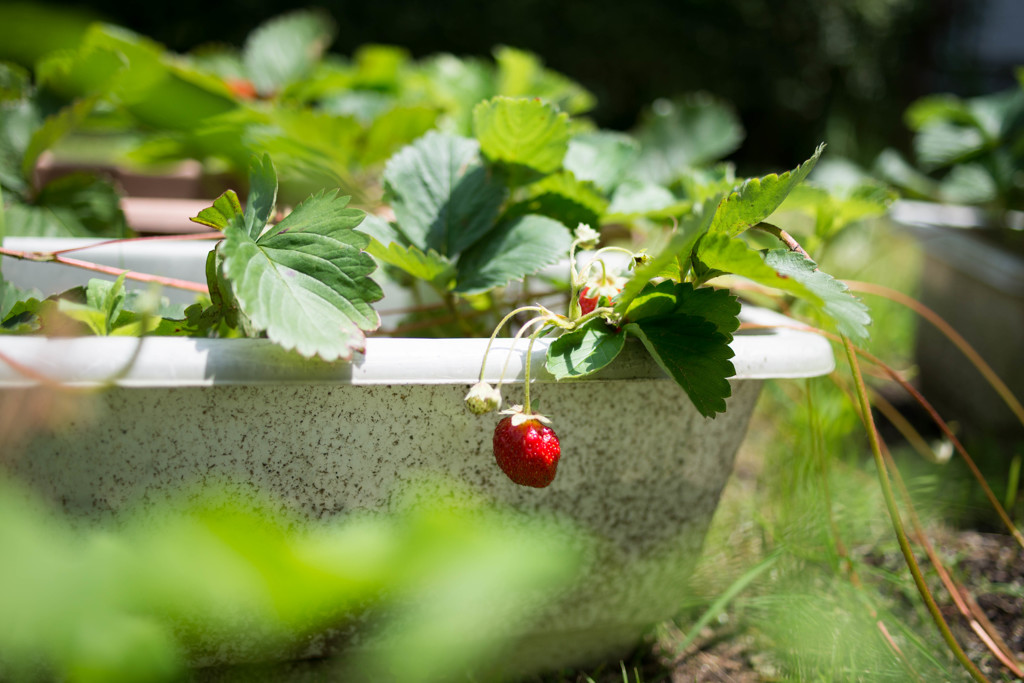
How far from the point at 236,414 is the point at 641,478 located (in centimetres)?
34

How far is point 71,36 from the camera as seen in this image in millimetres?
231

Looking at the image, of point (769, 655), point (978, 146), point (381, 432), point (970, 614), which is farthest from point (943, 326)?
point (978, 146)

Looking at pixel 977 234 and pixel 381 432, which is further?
pixel 977 234

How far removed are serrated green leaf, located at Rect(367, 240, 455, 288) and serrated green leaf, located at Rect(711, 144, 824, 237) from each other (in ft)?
0.74

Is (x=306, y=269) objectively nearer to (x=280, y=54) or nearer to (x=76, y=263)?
(x=76, y=263)

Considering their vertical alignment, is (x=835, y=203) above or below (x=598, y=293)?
above

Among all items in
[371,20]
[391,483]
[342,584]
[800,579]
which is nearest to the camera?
[342,584]

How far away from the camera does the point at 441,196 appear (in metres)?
0.69

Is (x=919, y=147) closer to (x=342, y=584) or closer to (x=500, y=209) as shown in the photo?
(x=500, y=209)

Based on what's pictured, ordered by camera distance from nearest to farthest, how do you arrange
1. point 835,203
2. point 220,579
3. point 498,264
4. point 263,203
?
1. point 220,579
2. point 263,203
3. point 498,264
4. point 835,203

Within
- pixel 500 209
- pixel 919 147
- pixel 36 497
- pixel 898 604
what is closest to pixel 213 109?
pixel 500 209

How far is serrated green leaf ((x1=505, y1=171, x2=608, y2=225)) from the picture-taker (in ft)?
2.27

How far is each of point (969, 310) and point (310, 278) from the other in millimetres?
1270

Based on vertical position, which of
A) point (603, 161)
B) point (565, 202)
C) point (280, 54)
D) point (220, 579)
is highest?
point (280, 54)
